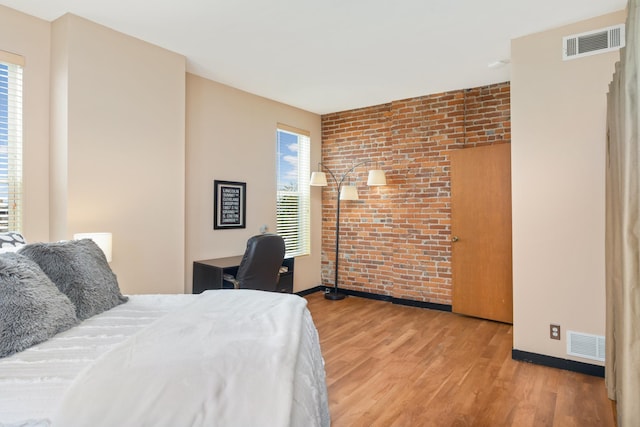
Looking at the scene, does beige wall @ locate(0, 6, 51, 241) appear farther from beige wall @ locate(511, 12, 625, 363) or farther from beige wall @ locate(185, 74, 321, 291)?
beige wall @ locate(511, 12, 625, 363)

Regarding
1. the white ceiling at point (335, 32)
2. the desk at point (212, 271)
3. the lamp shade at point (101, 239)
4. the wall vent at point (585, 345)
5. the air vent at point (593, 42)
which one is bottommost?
the wall vent at point (585, 345)

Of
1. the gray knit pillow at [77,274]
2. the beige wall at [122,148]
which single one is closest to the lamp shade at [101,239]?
the beige wall at [122,148]

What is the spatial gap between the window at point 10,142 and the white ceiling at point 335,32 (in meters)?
0.46

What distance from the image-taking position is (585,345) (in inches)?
110

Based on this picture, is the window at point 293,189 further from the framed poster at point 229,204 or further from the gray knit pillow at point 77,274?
the gray knit pillow at point 77,274

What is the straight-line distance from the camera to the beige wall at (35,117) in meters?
2.71

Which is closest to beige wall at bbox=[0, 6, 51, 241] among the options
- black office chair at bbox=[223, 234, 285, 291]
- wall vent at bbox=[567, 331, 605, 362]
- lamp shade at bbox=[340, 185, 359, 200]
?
black office chair at bbox=[223, 234, 285, 291]

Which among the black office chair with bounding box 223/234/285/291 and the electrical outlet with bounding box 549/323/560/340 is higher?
the black office chair with bounding box 223/234/285/291

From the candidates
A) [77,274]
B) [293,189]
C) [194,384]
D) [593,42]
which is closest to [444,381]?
[194,384]

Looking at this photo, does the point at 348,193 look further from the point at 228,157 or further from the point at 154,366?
the point at 154,366

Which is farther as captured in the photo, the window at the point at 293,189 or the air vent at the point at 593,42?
the window at the point at 293,189

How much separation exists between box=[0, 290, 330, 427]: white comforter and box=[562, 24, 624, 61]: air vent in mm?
3044

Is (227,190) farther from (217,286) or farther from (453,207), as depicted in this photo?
(453,207)

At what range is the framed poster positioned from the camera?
13.5 ft
